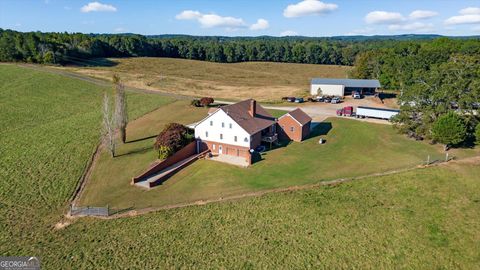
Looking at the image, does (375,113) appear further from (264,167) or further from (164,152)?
(164,152)

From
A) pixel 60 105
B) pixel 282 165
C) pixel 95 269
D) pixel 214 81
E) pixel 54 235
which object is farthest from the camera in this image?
pixel 214 81

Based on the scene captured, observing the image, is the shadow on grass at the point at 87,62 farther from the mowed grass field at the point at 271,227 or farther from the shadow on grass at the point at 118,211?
the shadow on grass at the point at 118,211

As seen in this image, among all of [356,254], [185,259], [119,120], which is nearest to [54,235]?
[185,259]

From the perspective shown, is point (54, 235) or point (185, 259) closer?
point (185, 259)

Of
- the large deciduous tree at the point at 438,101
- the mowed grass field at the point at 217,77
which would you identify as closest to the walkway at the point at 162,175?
the large deciduous tree at the point at 438,101

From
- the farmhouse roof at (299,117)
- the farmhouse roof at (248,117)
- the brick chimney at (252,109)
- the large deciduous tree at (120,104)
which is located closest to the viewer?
the farmhouse roof at (248,117)

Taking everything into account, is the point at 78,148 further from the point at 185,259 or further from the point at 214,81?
the point at 214,81
